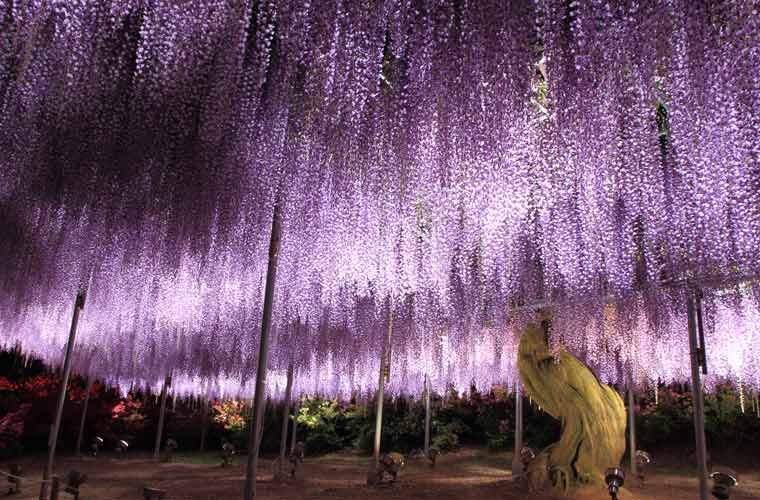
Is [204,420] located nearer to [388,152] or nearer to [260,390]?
[260,390]

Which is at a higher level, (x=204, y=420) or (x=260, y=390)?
(x=260, y=390)

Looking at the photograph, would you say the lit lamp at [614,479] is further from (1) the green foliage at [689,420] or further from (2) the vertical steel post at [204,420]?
(2) the vertical steel post at [204,420]

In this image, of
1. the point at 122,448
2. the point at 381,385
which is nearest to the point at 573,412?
the point at 381,385

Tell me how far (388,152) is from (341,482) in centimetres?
726

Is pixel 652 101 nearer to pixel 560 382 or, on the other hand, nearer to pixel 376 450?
pixel 560 382

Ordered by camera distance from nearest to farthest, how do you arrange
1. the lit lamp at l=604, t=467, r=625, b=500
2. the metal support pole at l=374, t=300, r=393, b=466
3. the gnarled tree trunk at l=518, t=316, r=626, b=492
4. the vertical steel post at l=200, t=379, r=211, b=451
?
the lit lamp at l=604, t=467, r=625, b=500 → the gnarled tree trunk at l=518, t=316, r=626, b=492 → the metal support pole at l=374, t=300, r=393, b=466 → the vertical steel post at l=200, t=379, r=211, b=451

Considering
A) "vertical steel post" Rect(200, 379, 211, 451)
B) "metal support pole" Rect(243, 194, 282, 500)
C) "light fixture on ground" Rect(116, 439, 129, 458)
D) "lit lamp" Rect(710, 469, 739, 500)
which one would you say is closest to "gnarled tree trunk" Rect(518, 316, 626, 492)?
"lit lamp" Rect(710, 469, 739, 500)

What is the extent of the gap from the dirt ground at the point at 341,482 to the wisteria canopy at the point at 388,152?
2.57 metres

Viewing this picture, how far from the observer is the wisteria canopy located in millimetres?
3434

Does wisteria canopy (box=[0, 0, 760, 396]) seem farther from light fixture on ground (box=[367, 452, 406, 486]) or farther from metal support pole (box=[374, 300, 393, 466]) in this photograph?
light fixture on ground (box=[367, 452, 406, 486])

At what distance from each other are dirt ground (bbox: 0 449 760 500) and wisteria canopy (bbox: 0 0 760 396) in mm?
2574

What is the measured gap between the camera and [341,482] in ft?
32.1

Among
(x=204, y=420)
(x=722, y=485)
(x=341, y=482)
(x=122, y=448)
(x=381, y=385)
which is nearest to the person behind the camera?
(x=722, y=485)

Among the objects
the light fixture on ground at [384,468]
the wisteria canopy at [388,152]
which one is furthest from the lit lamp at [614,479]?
the light fixture on ground at [384,468]
